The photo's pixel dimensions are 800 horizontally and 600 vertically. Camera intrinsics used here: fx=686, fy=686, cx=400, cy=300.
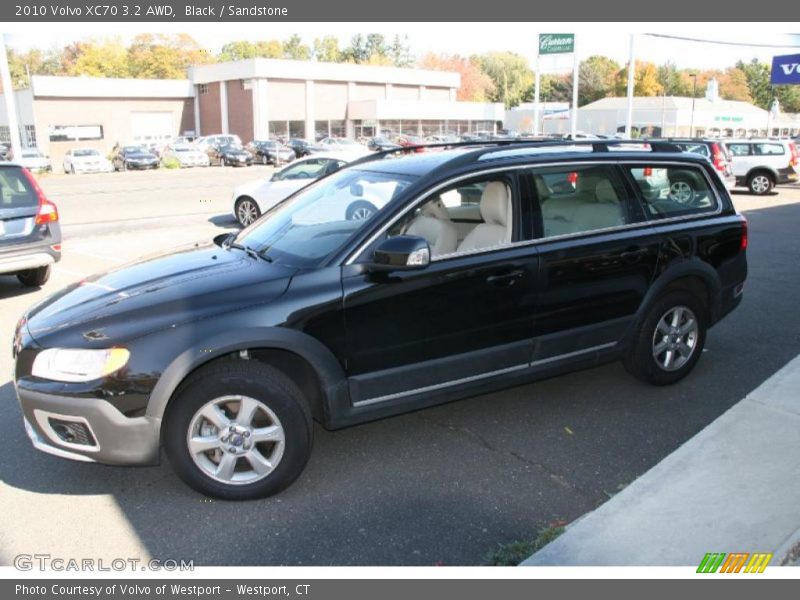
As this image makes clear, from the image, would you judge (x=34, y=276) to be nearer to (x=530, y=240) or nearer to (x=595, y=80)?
(x=530, y=240)

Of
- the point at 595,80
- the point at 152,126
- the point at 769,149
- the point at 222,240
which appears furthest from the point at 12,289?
the point at 595,80

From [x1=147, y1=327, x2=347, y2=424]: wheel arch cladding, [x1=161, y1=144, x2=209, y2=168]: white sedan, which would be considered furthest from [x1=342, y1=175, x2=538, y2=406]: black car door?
[x1=161, y1=144, x2=209, y2=168]: white sedan

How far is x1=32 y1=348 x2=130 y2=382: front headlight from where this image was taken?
Result: 3318mm

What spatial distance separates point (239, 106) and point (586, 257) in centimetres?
6167

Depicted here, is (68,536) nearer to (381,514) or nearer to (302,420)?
(302,420)

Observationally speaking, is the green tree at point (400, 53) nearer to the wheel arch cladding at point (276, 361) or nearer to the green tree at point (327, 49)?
the green tree at point (327, 49)

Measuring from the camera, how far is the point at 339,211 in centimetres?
449

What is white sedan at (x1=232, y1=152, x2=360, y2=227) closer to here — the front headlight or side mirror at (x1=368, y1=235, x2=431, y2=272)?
side mirror at (x1=368, y1=235, x2=431, y2=272)

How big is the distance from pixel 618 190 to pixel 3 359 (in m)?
5.19

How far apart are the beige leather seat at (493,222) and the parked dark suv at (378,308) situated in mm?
12

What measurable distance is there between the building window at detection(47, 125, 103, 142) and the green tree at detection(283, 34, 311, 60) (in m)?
67.7

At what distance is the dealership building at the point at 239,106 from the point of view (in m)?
56.8

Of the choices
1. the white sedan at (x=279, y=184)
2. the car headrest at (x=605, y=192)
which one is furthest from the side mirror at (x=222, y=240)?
the white sedan at (x=279, y=184)

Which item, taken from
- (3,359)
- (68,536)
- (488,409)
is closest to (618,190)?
(488,409)
